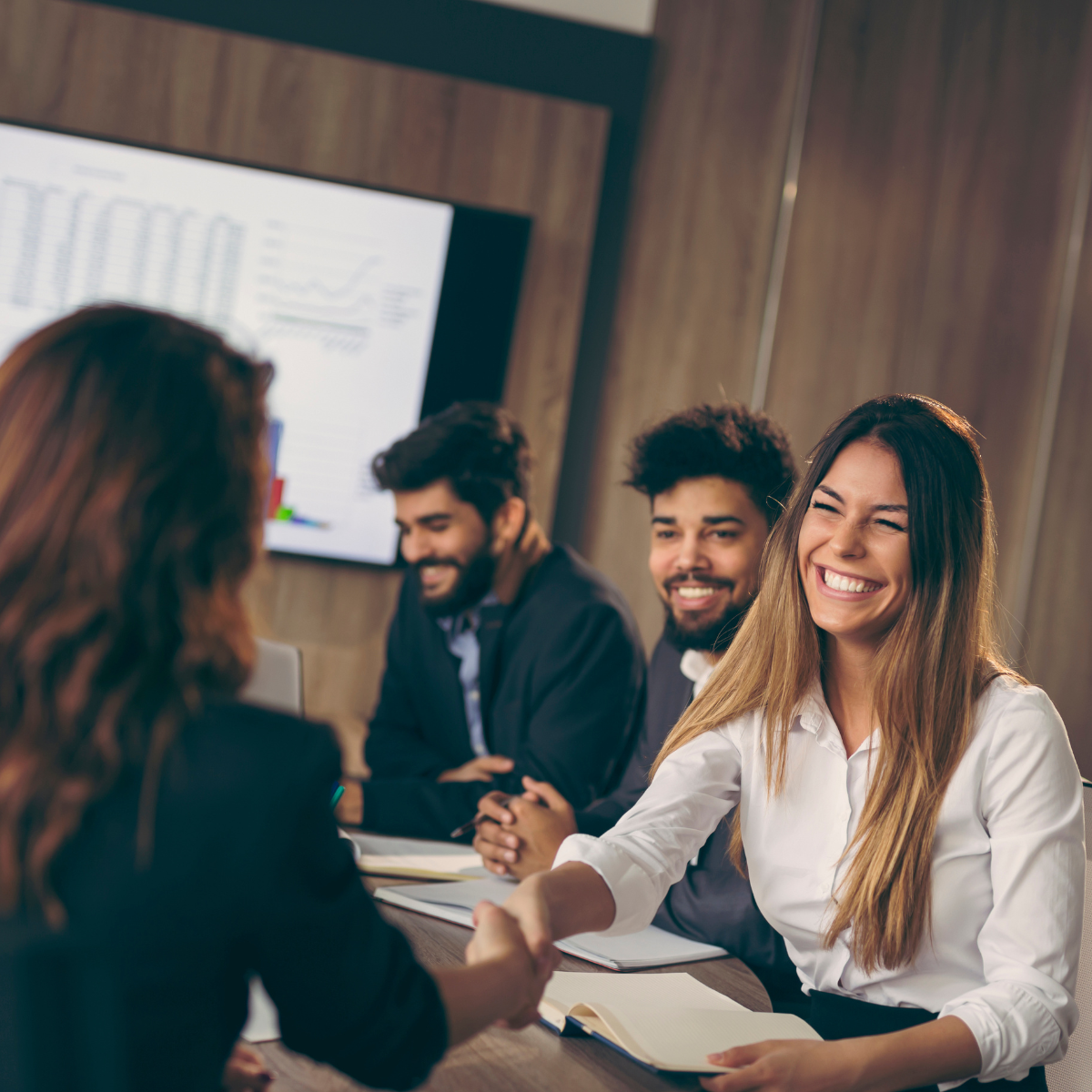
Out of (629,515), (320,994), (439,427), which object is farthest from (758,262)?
Result: (320,994)

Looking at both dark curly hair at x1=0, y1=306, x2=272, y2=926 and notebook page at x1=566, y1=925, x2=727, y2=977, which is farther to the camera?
notebook page at x1=566, y1=925, x2=727, y2=977

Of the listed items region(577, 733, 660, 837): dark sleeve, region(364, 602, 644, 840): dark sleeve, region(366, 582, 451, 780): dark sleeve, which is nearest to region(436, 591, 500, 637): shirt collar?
region(366, 582, 451, 780): dark sleeve

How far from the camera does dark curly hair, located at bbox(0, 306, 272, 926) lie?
638 mm

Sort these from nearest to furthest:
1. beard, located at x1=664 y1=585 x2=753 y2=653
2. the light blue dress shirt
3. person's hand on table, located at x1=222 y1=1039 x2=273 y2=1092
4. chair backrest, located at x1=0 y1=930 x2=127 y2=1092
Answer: chair backrest, located at x1=0 y1=930 x2=127 y2=1092
person's hand on table, located at x1=222 y1=1039 x2=273 y2=1092
beard, located at x1=664 y1=585 x2=753 y2=653
the light blue dress shirt

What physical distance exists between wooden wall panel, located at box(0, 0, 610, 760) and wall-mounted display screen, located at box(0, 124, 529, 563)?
89 millimetres

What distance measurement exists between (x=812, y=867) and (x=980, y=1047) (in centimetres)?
31

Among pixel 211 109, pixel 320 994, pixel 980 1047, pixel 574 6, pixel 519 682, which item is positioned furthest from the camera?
pixel 574 6

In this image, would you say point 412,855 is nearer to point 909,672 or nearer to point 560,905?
point 560,905

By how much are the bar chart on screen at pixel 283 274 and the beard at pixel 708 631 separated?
4.05 ft

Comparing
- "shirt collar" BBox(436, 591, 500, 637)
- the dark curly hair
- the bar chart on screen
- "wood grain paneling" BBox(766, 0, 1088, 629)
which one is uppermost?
"wood grain paneling" BBox(766, 0, 1088, 629)

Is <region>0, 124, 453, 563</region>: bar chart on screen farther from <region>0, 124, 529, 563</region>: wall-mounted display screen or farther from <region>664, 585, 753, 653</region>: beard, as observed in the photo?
<region>664, 585, 753, 653</region>: beard

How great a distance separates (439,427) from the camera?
2.53 meters

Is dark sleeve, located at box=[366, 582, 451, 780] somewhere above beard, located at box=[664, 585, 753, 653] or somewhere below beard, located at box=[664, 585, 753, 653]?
below

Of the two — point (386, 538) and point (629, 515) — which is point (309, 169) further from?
point (629, 515)
